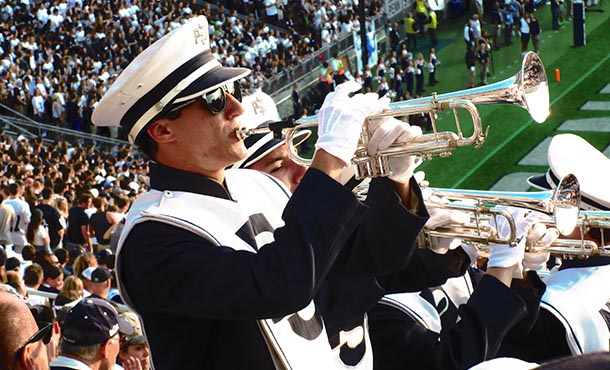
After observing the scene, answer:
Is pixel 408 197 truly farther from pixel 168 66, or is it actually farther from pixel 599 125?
pixel 599 125

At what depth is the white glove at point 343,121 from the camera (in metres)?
3.17

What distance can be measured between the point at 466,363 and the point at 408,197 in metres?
0.75

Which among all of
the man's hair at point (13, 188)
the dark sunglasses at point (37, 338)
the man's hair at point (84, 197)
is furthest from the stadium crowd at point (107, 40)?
the dark sunglasses at point (37, 338)

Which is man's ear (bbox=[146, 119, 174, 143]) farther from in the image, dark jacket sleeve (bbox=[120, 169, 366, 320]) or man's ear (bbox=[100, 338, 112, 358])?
man's ear (bbox=[100, 338, 112, 358])

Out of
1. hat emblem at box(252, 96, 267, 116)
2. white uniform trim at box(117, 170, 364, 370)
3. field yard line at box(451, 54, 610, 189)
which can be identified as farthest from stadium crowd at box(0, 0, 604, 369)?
field yard line at box(451, 54, 610, 189)

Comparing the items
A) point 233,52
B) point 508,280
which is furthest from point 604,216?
point 233,52

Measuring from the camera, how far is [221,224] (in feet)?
10.9

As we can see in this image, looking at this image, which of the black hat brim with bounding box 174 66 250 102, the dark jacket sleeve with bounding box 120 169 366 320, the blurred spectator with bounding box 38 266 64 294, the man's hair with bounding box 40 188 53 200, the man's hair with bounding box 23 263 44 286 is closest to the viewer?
the dark jacket sleeve with bounding box 120 169 366 320

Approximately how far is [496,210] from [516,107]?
18.0 meters

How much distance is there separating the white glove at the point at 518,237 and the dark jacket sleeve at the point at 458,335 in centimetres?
8

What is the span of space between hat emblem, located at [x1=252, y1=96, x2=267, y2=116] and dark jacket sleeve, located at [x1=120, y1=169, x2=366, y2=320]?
1.51 meters

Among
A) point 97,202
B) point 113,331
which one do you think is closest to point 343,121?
point 113,331

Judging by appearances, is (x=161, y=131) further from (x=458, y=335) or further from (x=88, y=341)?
(x=88, y=341)

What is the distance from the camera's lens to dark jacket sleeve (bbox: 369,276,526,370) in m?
4.08
